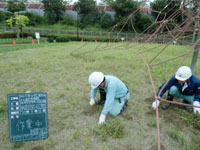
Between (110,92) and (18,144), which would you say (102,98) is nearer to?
(110,92)

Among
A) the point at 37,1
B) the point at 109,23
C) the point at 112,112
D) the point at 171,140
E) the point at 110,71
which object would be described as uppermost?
the point at 37,1

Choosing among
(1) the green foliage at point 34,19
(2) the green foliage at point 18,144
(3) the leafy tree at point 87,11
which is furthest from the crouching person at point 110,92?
(1) the green foliage at point 34,19

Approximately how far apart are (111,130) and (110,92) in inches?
20.7

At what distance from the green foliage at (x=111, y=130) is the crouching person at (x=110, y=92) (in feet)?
0.37

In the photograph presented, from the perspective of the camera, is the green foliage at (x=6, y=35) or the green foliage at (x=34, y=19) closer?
the green foliage at (x=6, y=35)

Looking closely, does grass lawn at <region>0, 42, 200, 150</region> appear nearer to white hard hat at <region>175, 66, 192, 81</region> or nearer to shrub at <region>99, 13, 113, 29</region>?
white hard hat at <region>175, 66, 192, 81</region>

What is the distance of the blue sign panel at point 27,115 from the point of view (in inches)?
66.7

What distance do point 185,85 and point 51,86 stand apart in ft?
9.20

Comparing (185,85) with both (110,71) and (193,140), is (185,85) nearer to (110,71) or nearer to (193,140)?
(193,140)

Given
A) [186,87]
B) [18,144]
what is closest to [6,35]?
[18,144]

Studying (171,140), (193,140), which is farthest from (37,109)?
(193,140)

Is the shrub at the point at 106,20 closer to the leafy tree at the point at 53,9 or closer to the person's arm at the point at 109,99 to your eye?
the leafy tree at the point at 53,9

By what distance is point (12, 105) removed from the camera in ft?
5.49

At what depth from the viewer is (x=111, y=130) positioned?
6.95 feet
